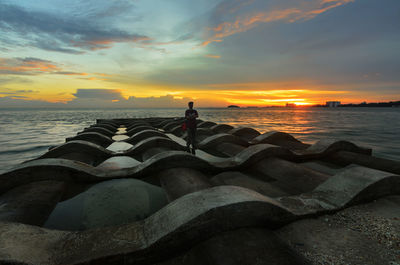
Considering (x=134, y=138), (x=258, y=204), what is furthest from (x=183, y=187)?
(x=134, y=138)

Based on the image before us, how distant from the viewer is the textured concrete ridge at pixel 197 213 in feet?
7.60

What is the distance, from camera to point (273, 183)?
5.17 meters

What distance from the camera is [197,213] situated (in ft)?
8.02

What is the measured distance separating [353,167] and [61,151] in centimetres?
945

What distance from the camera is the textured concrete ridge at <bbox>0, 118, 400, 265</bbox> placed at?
7.60ft

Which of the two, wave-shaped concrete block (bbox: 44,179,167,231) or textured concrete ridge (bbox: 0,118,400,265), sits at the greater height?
textured concrete ridge (bbox: 0,118,400,265)

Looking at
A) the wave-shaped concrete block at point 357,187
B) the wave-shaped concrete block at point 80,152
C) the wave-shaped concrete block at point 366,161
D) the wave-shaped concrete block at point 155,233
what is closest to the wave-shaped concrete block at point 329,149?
the wave-shaped concrete block at point 366,161

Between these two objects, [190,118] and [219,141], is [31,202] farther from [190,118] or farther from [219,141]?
[219,141]

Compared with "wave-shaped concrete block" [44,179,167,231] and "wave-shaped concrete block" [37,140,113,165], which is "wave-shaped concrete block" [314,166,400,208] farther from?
"wave-shaped concrete block" [37,140,113,165]

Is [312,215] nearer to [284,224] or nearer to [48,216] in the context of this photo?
[284,224]

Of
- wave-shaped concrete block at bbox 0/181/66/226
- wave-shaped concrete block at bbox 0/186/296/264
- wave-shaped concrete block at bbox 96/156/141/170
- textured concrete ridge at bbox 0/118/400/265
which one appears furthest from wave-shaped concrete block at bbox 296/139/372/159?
wave-shaped concrete block at bbox 0/181/66/226

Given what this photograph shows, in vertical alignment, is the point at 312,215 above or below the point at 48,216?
above

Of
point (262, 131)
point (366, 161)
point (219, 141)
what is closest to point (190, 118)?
point (219, 141)

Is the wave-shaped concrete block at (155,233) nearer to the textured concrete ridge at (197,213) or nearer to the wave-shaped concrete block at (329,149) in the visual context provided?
the textured concrete ridge at (197,213)
